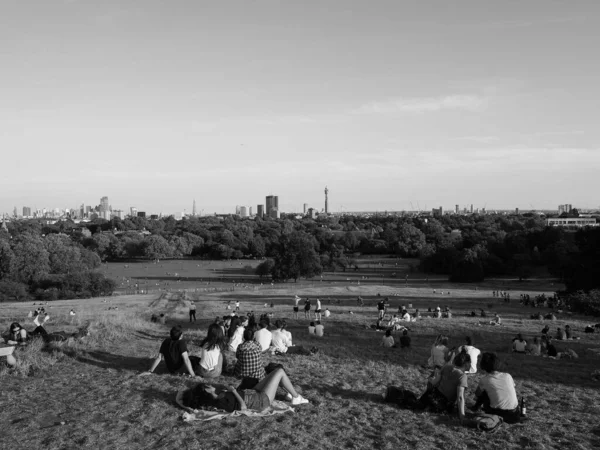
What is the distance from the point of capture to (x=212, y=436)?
257 inches

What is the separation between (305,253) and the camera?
2530 inches

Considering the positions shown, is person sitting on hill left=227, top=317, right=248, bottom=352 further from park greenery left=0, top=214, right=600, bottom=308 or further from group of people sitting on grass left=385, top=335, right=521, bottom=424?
park greenery left=0, top=214, right=600, bottom=308

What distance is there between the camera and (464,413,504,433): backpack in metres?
6.82

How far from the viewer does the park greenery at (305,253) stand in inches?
1916

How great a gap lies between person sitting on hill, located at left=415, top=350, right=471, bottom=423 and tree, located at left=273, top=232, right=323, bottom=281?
182 feet

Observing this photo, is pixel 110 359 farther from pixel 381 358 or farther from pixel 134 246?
pixel 134 246

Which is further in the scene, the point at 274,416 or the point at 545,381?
the point at 545,381

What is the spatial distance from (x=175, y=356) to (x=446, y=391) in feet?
16.1

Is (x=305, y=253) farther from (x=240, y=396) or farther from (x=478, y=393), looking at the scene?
(x=240, y=396)

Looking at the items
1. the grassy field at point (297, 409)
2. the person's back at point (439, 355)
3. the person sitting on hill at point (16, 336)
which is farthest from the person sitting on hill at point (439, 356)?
the person sitting on hill at point (16, 336)

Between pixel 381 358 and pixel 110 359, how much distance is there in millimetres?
6611

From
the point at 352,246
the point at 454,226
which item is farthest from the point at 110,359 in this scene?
the point at 454,226

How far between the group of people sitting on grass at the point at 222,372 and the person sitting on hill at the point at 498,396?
9.11ft

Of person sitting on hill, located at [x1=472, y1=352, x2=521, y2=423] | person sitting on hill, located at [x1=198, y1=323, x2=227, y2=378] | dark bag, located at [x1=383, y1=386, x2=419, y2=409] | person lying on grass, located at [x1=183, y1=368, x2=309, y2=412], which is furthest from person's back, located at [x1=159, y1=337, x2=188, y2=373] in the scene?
person sitting on hill, located at [x1=472, y1=352, x2=521, y2=423]
